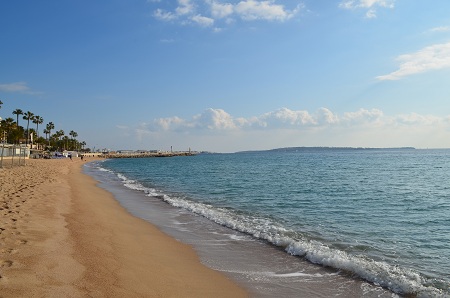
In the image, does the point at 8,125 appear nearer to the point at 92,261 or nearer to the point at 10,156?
the point at 10,156

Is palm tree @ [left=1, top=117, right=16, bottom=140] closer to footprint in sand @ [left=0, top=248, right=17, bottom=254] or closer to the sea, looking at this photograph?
the sea

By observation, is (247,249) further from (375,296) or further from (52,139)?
(52,139)

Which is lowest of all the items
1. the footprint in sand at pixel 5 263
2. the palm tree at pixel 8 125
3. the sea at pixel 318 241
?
the sea at pixel 318 241

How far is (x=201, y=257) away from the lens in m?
9.58

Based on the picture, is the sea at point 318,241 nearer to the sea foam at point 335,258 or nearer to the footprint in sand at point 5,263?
the sea foam at point 335,258

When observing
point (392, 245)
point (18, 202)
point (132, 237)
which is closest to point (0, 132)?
point (18, 202)

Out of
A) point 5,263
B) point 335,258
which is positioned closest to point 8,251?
point 5,263

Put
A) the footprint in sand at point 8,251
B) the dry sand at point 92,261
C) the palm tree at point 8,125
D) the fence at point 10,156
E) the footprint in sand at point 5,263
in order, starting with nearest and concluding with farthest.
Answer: the dry sand at point 92,261
the footprint in sand at point 5,263
the footprint in sand at point 8,251
the fence at point 10,156
the palm tree at point 8,125

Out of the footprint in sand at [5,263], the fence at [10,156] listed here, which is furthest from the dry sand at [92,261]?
the fence at [10,156]

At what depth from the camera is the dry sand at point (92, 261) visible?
6.21 meters

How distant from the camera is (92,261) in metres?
7.79

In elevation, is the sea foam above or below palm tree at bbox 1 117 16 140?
below

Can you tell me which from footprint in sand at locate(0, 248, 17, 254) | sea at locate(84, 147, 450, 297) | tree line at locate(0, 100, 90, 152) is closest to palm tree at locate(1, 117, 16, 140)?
tree line at locate(0, 100, 90, 152)

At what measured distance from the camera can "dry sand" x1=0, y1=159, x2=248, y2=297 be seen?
20.4 ft
